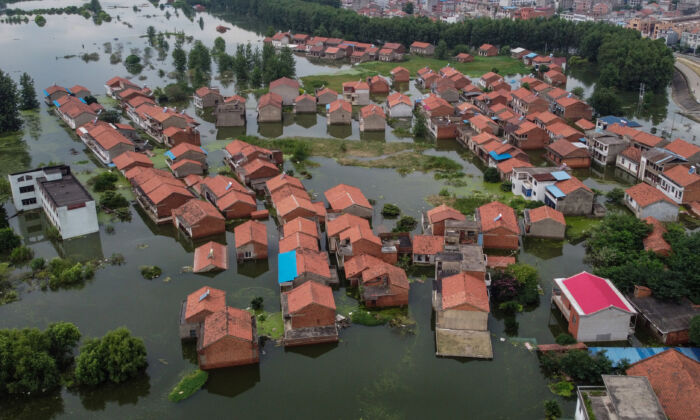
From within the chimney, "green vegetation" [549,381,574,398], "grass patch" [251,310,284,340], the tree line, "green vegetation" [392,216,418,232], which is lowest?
"green vegetation" [549,381,574,398]

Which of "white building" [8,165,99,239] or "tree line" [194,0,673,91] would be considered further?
"tree line" [194,0,673,91]

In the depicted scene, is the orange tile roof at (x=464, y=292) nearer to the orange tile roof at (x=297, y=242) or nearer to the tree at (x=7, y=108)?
the orange tile roof at (x=297, y=242)

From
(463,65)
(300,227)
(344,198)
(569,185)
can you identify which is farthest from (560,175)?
(463,65)

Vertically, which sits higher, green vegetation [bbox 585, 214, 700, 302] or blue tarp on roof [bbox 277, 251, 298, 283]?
green vegetation [bbox 585, 214, 700, 302]

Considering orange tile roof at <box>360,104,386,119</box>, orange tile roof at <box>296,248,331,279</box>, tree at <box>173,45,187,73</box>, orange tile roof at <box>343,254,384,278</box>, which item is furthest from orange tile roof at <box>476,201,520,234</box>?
tree at <box>173,45,187,73</box>

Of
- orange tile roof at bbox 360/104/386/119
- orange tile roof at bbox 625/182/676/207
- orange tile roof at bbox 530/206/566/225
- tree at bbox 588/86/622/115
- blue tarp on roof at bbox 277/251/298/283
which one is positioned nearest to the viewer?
blue tarp on roof at bbox 277/251/298/283

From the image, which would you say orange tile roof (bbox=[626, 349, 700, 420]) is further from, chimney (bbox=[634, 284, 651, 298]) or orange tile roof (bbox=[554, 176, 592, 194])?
orange tile roof (bbox=[554, 176, 592, 194])

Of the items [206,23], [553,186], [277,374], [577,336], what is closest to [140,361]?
[277,374]

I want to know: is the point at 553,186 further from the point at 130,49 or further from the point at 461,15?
Result: the point at 461,15
